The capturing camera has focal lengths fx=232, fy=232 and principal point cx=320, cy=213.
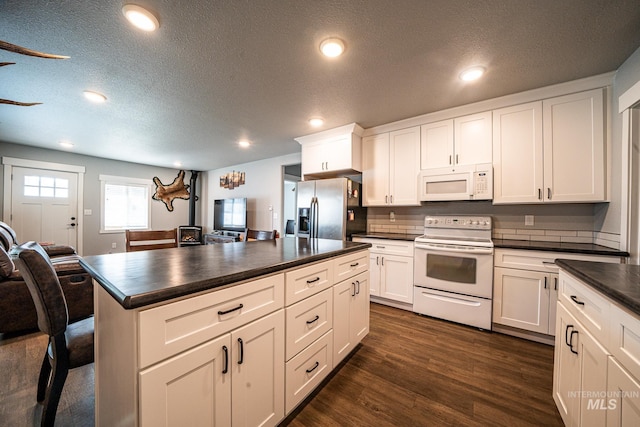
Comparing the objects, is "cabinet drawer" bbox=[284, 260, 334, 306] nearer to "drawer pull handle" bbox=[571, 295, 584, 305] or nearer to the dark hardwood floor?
the dark hardwood floor

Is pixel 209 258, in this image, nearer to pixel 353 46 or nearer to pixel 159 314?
pixel 159 314

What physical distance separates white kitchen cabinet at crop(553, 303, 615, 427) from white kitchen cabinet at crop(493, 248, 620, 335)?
94 centimetres

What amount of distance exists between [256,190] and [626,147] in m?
5.46

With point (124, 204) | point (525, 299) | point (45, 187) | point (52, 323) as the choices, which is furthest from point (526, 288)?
point (45, 187)

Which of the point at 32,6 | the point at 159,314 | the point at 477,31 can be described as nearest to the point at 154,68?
the point at 32,6

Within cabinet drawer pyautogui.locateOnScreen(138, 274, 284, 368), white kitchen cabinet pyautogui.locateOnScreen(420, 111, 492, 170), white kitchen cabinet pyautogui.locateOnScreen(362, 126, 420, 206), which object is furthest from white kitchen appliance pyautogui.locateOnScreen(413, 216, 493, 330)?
cabinet drawer pyautogui.locateOnScreen(138, 274, 284, 368)

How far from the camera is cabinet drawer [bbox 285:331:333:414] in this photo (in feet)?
4.20

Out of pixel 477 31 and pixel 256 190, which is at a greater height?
pixel 477 31

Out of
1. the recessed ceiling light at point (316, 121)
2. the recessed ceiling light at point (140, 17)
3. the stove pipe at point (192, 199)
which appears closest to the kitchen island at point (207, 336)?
the recessed ceiling light at point (140, 17)

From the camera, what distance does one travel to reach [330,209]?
3291 millimetres

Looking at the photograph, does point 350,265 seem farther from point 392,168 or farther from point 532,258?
point 392,168

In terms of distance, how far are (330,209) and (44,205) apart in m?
5.84

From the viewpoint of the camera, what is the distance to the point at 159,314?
0.77m

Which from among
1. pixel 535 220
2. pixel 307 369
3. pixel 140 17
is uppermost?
pixel 140 17
